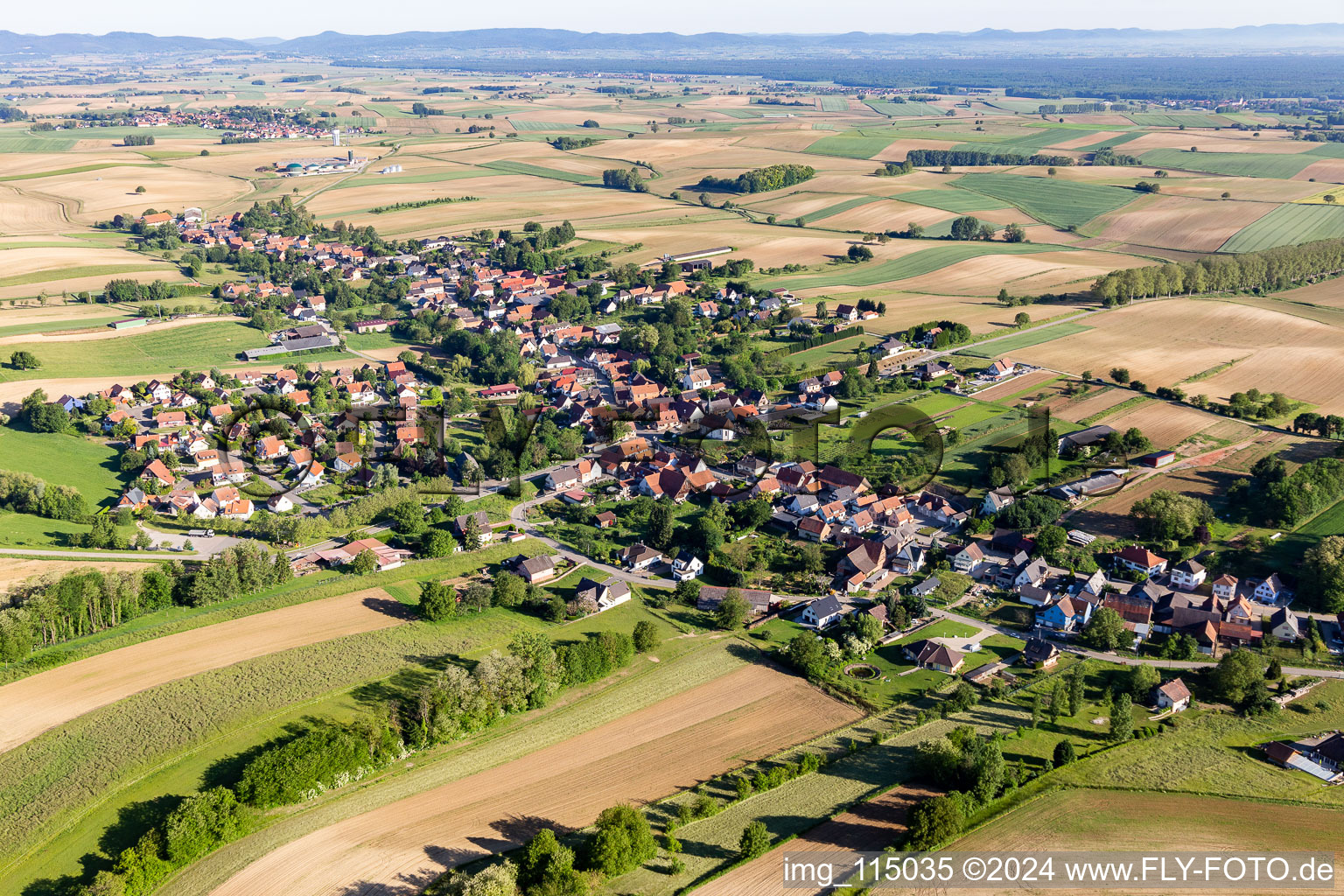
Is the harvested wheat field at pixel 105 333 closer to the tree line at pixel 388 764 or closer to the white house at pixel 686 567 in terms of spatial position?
the white house at pixel 686 567

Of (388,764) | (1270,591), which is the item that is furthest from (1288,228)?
(388,764)

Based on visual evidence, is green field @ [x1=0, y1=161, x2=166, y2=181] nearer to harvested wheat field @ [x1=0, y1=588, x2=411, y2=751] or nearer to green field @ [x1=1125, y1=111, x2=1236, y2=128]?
harvested wheat field @ [x1=0, y1=588, x2=411, y2=751]

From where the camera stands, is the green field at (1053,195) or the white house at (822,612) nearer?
the white house at (822,612)

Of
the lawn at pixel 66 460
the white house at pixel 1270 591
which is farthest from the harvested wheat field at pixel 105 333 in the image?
the white house at pixel 1270 591

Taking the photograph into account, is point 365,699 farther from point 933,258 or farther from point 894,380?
point 933,258

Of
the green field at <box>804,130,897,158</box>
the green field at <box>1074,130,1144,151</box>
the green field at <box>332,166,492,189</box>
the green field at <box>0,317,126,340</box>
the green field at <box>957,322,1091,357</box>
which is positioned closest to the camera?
the green field at <box>957,322,1091,357</box>

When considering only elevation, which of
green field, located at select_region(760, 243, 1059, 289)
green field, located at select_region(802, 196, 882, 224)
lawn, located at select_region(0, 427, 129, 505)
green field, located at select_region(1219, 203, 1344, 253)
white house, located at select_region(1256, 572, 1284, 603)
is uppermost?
green field, located at select_region(802, 196, 882, 224)

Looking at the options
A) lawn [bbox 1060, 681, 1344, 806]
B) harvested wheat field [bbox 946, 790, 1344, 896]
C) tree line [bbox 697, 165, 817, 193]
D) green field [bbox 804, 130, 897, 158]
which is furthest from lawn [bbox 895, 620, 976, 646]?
green field [bbox 804, 130, 897, 158]
